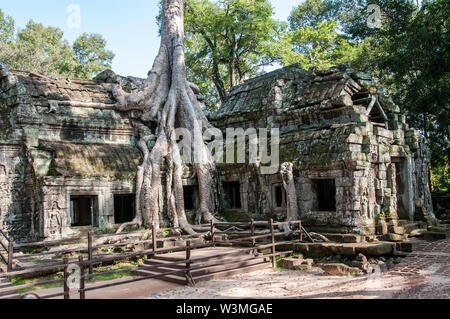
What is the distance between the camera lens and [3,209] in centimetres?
1087

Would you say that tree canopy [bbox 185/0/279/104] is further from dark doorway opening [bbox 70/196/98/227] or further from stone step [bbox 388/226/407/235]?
stone step [bbox 388/226/407/235]

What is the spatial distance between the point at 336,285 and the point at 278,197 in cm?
543

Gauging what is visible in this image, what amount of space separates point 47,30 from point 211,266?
31005 mm

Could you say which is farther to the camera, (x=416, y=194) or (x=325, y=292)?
(x=416, y=194)

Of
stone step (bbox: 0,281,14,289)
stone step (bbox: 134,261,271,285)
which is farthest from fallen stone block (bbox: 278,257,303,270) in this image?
stone step (bbox: 0,281,14,289)

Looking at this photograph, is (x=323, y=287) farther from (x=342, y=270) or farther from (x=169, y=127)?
(x=169, y=127)

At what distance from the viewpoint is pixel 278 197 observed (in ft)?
41.1

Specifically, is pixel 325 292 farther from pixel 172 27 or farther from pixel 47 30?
pixel 47 30

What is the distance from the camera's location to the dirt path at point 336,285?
6648 millimetres

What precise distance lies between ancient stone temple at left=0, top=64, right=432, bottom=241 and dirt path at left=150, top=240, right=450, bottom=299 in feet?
6.95

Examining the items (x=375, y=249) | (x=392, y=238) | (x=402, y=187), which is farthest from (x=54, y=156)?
(x=402, y=187)

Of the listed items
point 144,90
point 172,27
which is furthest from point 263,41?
point 144,90

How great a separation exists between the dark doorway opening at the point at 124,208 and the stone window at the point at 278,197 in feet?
14.2

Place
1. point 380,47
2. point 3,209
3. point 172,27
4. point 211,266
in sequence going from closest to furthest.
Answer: point 211,266, point 3,209, point 172,27, point 380,47
